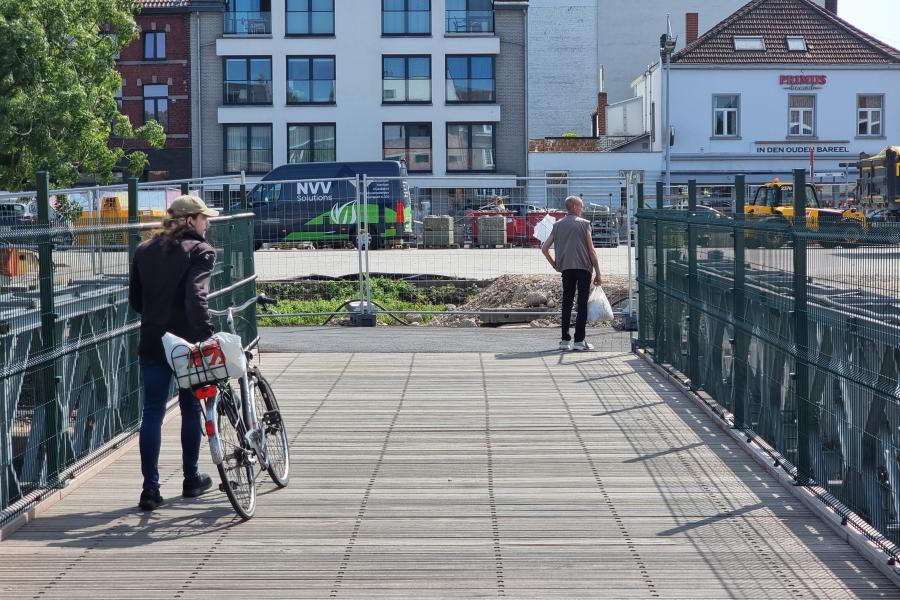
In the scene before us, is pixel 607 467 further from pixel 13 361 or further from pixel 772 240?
pixel 13 361

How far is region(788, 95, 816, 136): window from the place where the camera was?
53469 mm

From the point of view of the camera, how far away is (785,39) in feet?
178

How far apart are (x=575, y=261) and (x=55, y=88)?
1969 cm

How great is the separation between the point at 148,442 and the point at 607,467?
2984 millimetres

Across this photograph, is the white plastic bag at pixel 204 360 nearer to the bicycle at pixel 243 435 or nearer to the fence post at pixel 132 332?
the bicycle at pixel 243 435

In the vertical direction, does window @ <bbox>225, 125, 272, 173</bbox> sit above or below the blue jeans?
above

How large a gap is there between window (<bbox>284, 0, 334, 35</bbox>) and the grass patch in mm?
34059

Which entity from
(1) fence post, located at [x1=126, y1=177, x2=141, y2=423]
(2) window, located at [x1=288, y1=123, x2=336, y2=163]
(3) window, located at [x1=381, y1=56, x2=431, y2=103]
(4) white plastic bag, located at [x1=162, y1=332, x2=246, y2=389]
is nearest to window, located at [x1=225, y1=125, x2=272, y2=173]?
(2) window, located at [x1=288, y1=123, x2=336, y2=163]

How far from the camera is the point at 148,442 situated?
23.7ft

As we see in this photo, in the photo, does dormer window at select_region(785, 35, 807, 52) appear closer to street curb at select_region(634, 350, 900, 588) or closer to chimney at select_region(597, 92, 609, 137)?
chimney at select_region(597, 92, 609, 137)

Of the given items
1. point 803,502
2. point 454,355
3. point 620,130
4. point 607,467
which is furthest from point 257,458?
point 620,130

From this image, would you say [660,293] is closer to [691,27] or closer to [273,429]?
[273,429]

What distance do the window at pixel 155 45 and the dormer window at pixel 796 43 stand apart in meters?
26.7

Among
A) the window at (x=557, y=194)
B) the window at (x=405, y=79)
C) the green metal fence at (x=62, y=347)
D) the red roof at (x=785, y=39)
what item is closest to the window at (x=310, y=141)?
the window at (x=405, y=79)
